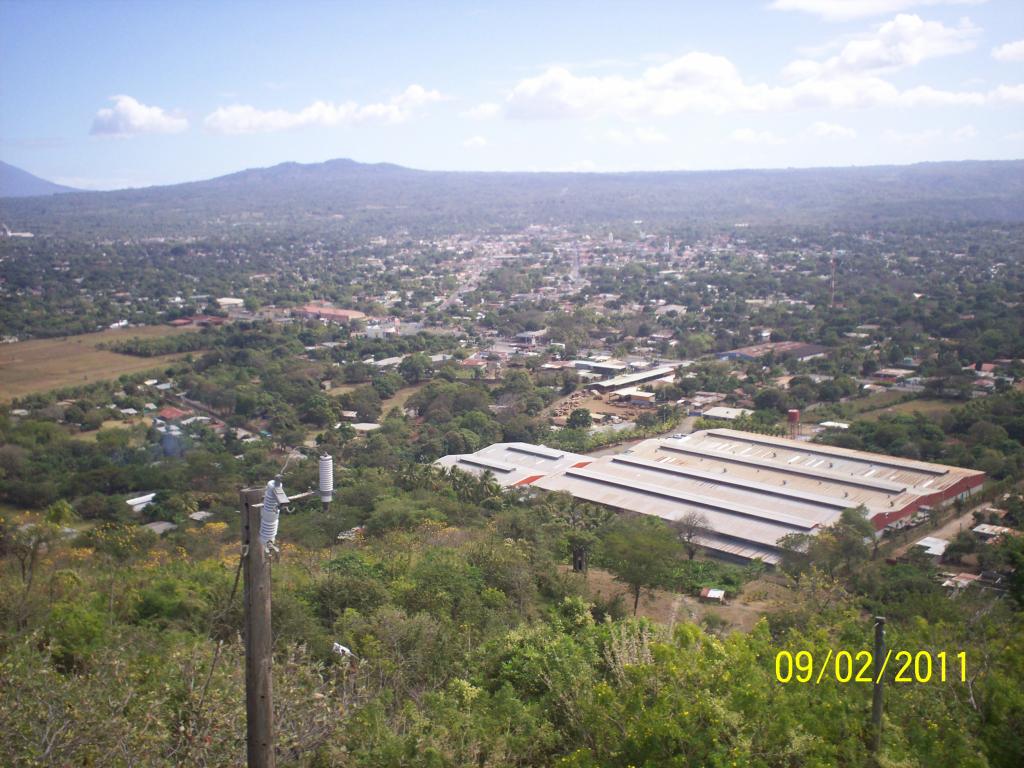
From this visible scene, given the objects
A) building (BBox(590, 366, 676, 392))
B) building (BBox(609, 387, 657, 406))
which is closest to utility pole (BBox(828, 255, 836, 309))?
building (BBox(590, 366, 676, 392))

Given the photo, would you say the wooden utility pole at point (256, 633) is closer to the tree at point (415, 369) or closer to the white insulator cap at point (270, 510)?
the white insulator cap at point (270, 510)

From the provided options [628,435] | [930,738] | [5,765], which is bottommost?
[628,435]

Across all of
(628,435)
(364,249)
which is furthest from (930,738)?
(364,249)

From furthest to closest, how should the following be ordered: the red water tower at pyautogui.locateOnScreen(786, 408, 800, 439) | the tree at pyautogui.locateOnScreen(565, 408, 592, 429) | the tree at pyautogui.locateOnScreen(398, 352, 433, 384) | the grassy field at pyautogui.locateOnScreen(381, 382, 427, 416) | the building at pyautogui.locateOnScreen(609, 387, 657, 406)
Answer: the tree at pyautogui.locateOnScreen(398, 352, 433, 384), the building at pyautogui.locateOnScreen(609, 387, 657, 406), the grassy field at pyautogui.locateOnScreen(381, 382, 427, 416), the tree at pyautogui.locateOnScreen(565, 408, 592, 429), the red water tower at pyautogui.locateOnScreen(786, 408, 800, 439)

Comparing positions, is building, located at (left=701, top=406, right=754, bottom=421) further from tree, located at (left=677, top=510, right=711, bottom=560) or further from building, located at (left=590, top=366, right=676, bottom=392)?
tree, located at (left=677, top=510, right=711, bottom=560)

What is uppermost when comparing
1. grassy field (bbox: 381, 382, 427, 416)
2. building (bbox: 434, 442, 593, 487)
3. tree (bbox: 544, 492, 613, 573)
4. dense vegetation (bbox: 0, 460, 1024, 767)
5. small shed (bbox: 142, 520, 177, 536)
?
dense vegetation (bbox: 0, 460, 1024, 767)

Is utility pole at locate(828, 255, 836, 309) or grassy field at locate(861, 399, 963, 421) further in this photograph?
utility pole at locate(828, 255, 836, 309)

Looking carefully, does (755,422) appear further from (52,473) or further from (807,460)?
(52,473)
